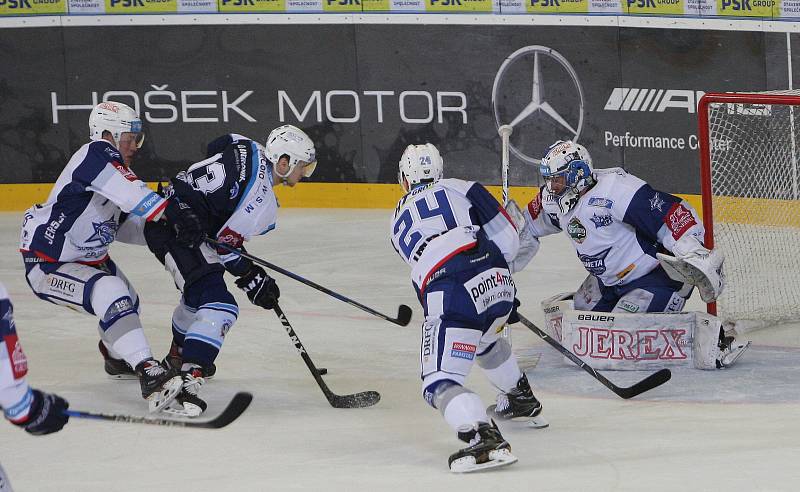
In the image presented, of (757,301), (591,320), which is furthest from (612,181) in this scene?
(757,301)

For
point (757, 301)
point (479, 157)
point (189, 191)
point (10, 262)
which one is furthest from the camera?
point (479, 157)

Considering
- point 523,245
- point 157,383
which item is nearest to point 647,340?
point 523,245

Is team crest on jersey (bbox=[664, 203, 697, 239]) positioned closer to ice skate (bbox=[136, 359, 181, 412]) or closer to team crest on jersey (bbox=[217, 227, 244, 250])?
team crest on jersey (bbox=[217, 227, 244, 250])

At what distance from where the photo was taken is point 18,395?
11.5 feet

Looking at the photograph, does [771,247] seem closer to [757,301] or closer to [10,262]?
[757,301]

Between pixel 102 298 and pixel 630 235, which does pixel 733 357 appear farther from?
pixel 102 298

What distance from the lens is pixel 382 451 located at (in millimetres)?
4914

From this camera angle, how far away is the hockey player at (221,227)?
211 inches

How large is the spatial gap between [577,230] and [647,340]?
0.57m

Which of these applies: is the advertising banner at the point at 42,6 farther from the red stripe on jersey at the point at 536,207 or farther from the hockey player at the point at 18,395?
the hockey player at the point at 18,395

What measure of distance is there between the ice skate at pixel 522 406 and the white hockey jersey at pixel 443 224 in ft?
1.70

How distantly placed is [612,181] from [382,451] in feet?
5.71

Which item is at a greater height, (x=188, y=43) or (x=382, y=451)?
(x=188, y=43)

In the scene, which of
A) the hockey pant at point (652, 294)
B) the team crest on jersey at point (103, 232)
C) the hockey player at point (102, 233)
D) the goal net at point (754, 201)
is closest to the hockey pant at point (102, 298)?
the hockey player at point (102, 233)
